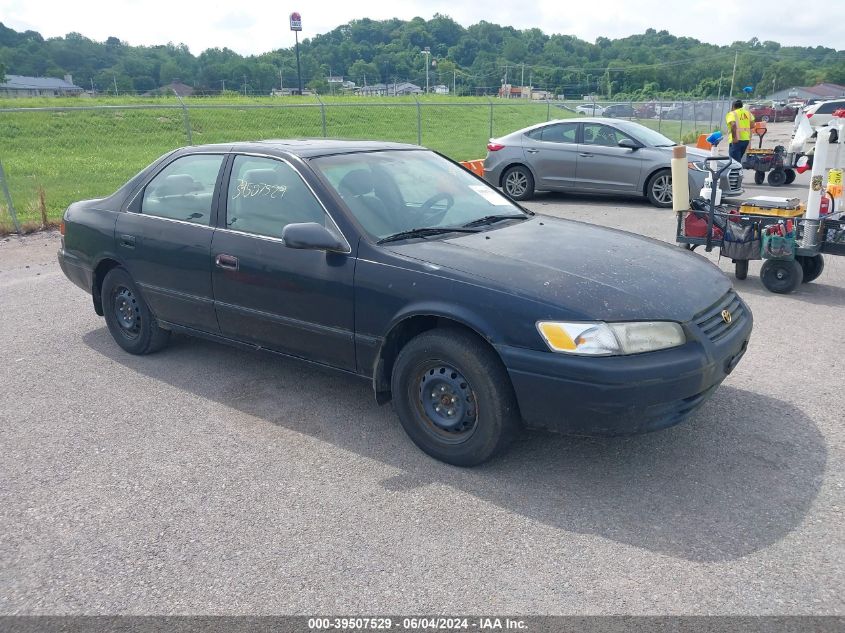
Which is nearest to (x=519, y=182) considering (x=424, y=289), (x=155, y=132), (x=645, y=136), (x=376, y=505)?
(x=645, y=136)

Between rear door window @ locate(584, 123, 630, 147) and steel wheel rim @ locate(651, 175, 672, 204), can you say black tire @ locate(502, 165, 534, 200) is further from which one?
steel wheel rim @ locate(651, 175, 672, 204)

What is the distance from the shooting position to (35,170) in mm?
17844

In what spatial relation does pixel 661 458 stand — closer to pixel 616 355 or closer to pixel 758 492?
pixel 758 492

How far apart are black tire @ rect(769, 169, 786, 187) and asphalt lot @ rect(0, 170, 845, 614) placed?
471 inches

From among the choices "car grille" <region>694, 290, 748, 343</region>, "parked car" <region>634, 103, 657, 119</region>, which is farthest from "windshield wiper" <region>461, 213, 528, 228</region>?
"parked car" <region>634, 103, 657, 119</region>

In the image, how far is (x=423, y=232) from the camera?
4035 mm

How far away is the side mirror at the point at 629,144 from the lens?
484 inches

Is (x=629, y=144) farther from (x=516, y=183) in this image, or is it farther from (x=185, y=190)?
(x=185, y=190)

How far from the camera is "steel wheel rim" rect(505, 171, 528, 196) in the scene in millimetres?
13286

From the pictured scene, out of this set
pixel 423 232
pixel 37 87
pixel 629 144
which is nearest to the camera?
pixel 423 232

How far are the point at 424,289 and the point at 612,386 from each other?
104 centimetres

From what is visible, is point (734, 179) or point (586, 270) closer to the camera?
point (586, 270)

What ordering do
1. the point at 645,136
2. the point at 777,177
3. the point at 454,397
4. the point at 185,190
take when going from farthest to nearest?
the point at 777,177 < the point at 645,136 < the point at 185,190 < the point at 454,397

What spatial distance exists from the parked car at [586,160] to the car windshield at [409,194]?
821cm
